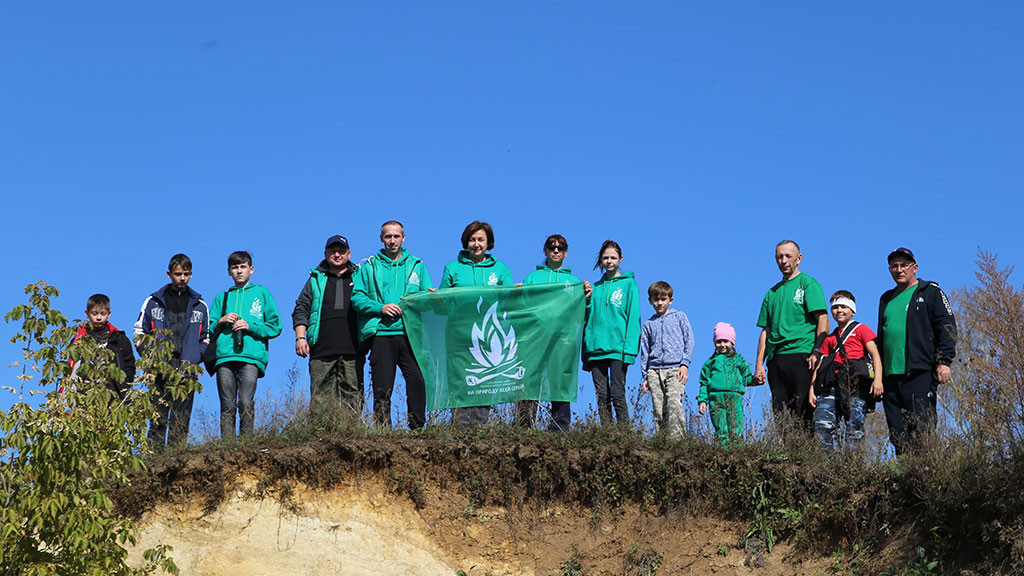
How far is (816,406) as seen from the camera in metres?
11.0

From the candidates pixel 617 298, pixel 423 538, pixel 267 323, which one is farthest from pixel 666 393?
pixel 267 323

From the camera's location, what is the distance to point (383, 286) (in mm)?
11898

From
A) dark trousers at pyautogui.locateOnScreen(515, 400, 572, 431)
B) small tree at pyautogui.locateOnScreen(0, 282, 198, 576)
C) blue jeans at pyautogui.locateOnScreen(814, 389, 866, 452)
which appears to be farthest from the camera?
dark trousers at pyautogui.locateOnScreen(515, 400, 572, 431)

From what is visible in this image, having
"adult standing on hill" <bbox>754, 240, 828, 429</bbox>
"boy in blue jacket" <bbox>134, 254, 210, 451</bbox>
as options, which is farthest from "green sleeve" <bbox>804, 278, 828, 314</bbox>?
"boy in blue jacket" <bbox>134, 254, 210, 451</bbox>

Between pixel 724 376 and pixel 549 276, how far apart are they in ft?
7.11

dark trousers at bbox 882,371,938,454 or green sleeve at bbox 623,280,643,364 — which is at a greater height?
green sleeve at bbox 623,280,643,364

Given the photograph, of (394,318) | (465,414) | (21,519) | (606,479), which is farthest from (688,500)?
(21,519)

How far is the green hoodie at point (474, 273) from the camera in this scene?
1222cm

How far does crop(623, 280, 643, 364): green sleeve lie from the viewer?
11.7m

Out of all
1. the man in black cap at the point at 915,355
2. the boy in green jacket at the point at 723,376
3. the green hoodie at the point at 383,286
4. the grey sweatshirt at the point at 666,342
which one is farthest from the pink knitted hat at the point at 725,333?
the green hoodie at the point at 383,286

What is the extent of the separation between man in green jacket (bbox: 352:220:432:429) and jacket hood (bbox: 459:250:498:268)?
476 millimetres

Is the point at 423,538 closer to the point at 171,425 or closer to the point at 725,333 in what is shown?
the point at 171,425

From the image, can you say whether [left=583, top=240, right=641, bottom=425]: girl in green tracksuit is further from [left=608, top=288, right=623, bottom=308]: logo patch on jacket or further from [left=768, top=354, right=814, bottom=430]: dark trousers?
[left=768, top=354, right=814, bottom=430]: dark trousers

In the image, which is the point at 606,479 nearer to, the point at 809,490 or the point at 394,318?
the point at 809,490
